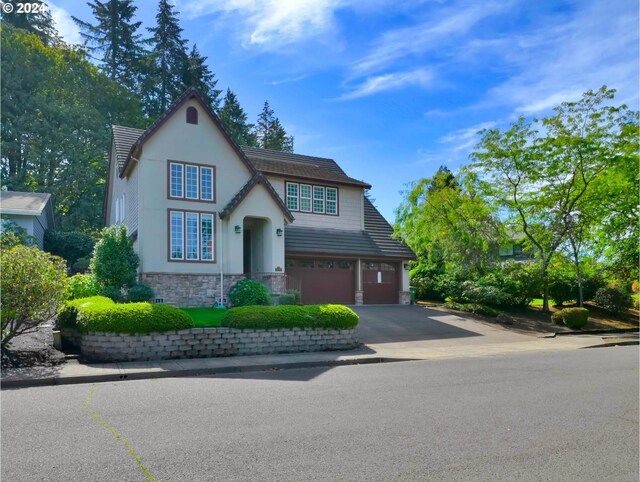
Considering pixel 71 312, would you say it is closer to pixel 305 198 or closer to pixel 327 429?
pixel 327 429

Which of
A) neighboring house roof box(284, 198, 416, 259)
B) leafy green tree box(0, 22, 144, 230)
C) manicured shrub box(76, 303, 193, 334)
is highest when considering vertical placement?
→ leafy green tree box(0, 22, 144, 230)

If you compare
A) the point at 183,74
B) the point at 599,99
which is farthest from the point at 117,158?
the point at 183,74

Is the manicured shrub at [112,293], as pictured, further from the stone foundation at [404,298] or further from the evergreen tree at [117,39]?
the evergreen tree at [117,39]

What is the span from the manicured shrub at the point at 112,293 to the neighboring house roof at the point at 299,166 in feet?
29.5

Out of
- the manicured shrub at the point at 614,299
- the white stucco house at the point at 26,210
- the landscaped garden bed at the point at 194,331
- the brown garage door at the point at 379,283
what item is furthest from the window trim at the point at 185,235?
the manicured shrub at the point at 614,299

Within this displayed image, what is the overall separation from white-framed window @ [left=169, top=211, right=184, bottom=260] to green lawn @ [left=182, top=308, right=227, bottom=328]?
233 cm

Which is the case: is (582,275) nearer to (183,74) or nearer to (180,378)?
(180,378)

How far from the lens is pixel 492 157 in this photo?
24.6 m

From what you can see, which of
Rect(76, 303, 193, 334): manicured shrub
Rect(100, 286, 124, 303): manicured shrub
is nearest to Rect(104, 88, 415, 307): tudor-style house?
Rect(100, 286, 124, 303): manicured shrub

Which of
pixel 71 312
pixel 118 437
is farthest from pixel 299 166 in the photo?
pixel 118 437

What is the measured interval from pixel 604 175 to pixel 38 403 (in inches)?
973

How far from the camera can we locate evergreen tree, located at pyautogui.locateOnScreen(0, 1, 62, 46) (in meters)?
45.4

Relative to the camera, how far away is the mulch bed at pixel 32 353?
439 inches

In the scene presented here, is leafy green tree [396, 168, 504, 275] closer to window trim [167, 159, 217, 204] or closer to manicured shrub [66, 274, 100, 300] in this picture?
window trim [167, 159, 217, 204]
